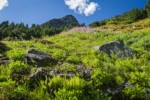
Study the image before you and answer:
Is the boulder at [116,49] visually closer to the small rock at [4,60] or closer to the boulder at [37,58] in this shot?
the boulder at [37,58]

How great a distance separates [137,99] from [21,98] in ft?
15.1

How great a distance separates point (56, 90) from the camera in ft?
35.7

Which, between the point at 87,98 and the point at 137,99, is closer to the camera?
the point at 87,98

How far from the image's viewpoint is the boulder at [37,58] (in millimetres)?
13891

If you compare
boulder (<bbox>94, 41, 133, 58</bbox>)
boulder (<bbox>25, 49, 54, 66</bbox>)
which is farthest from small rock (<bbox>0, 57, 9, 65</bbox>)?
boulder (<bbox>94, 41, 133, 58</bbox>)

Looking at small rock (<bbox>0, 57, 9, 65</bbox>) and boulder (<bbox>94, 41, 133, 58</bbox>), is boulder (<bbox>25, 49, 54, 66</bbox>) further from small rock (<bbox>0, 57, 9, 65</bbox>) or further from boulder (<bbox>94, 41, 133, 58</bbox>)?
boulder (<bbox>94, 41, 133, 58</bbox>)

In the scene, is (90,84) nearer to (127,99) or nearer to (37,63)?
(127,99)

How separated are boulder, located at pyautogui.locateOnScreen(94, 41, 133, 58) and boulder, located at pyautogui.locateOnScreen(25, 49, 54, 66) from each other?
4867 millimetres

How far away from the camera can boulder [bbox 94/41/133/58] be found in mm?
18542

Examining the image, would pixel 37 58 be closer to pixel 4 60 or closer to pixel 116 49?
pixel 4 60

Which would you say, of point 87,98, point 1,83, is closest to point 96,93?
point 87,98

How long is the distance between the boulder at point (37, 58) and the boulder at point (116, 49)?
16.0ft

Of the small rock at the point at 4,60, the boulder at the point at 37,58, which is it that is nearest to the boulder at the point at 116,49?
the boulder at the point at 37,58

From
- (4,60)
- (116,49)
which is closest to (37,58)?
(4,60)
